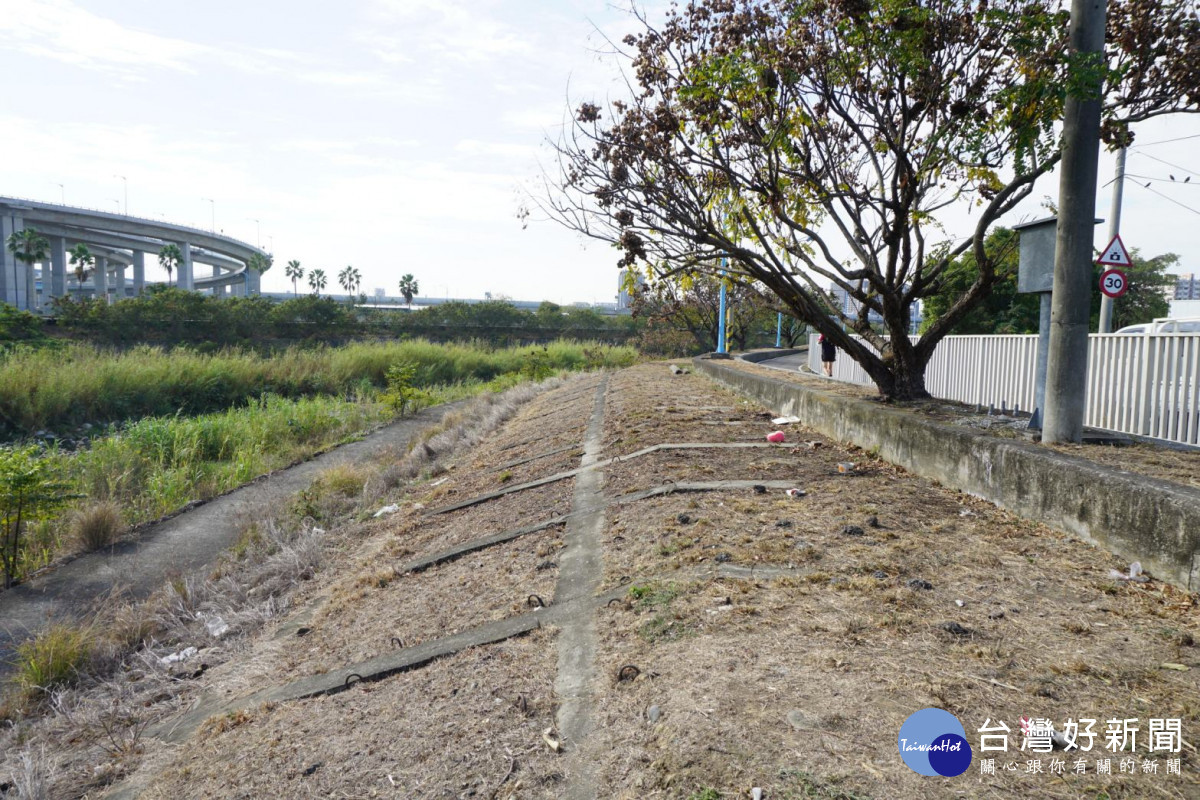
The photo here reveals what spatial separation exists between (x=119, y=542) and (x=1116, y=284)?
14806mm

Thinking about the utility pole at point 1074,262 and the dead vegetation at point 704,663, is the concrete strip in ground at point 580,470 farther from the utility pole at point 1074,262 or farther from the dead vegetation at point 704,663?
the utility pole at point 1074,262

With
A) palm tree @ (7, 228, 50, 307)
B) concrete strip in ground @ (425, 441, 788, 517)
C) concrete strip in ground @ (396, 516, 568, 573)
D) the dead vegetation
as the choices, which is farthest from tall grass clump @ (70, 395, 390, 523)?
palm tree @ (7, 228, 50, 307)

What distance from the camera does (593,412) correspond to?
448 inches

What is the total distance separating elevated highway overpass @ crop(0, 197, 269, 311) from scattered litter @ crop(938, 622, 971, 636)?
48.4 meters

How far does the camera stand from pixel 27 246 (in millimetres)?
52625

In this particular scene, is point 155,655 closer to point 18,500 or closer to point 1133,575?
point 18,500

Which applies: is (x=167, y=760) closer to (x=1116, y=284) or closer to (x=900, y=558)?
(x=900, y=558)

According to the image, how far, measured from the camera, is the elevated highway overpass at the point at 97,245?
176 ft

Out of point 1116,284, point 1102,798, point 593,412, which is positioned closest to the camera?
point 1102,798

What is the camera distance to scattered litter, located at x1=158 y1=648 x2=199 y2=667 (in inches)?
199

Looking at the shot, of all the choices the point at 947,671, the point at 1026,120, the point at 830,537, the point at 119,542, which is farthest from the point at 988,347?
the point at 119,542

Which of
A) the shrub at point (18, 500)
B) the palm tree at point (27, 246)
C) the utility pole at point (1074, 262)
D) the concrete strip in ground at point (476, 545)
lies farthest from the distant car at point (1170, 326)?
the palm tree at point (27, 246)

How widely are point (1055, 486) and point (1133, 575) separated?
0.77 meters

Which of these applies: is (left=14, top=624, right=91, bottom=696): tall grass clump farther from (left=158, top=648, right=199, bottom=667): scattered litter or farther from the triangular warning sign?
the triangular warning sign
